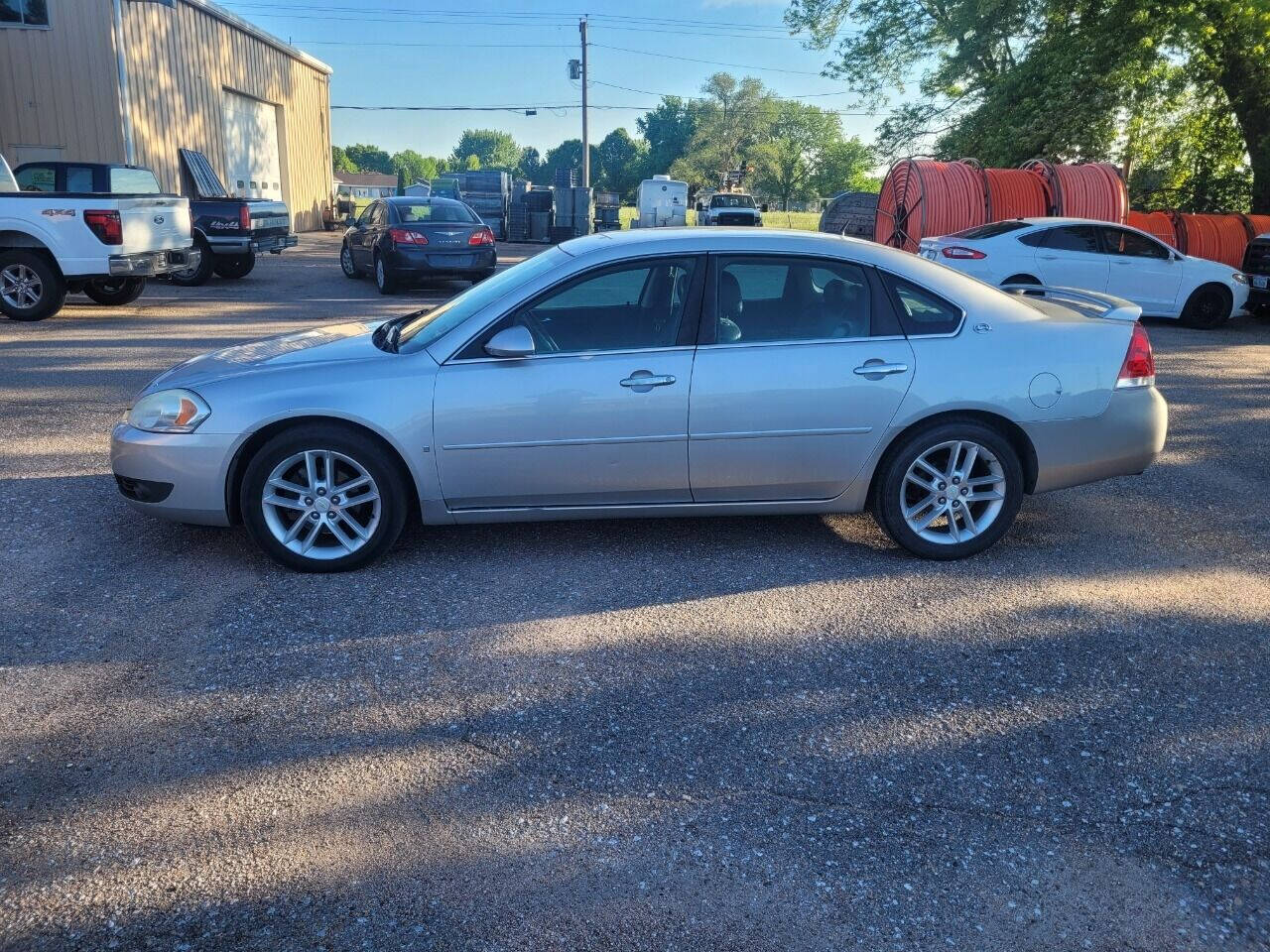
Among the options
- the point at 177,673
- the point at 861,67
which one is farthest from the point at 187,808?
the point at 861,67

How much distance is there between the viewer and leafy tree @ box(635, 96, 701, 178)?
413 feet

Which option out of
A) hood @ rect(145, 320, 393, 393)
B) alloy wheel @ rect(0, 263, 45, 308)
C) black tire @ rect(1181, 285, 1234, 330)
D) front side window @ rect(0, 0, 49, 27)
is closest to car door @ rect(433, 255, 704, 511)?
hood @ rect(145, 320, 393, 393)

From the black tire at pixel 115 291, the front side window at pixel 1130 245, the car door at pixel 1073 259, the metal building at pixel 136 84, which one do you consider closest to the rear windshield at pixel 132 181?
the black tire at pixel 115 291

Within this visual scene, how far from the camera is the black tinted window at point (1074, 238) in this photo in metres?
13.8

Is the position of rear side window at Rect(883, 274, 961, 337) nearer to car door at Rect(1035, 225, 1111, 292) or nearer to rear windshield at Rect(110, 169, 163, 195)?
car door at Rect(1035, 225, 1111, 292)

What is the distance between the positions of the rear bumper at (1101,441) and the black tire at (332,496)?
9.71 ft

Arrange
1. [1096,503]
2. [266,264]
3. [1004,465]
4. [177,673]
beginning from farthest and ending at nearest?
[266,264] → [1096,503] → [1004,465] → [177,673]

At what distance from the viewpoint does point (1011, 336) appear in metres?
4.92

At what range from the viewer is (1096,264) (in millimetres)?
13750

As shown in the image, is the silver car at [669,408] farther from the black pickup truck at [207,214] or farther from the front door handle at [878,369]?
the black pickup truck at [207,214]

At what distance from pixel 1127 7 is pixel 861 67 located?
10842 millimetres

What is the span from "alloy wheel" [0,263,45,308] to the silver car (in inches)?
355

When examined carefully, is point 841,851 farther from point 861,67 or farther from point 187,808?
point 861,67

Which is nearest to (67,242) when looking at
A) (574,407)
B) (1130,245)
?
(574,407)
